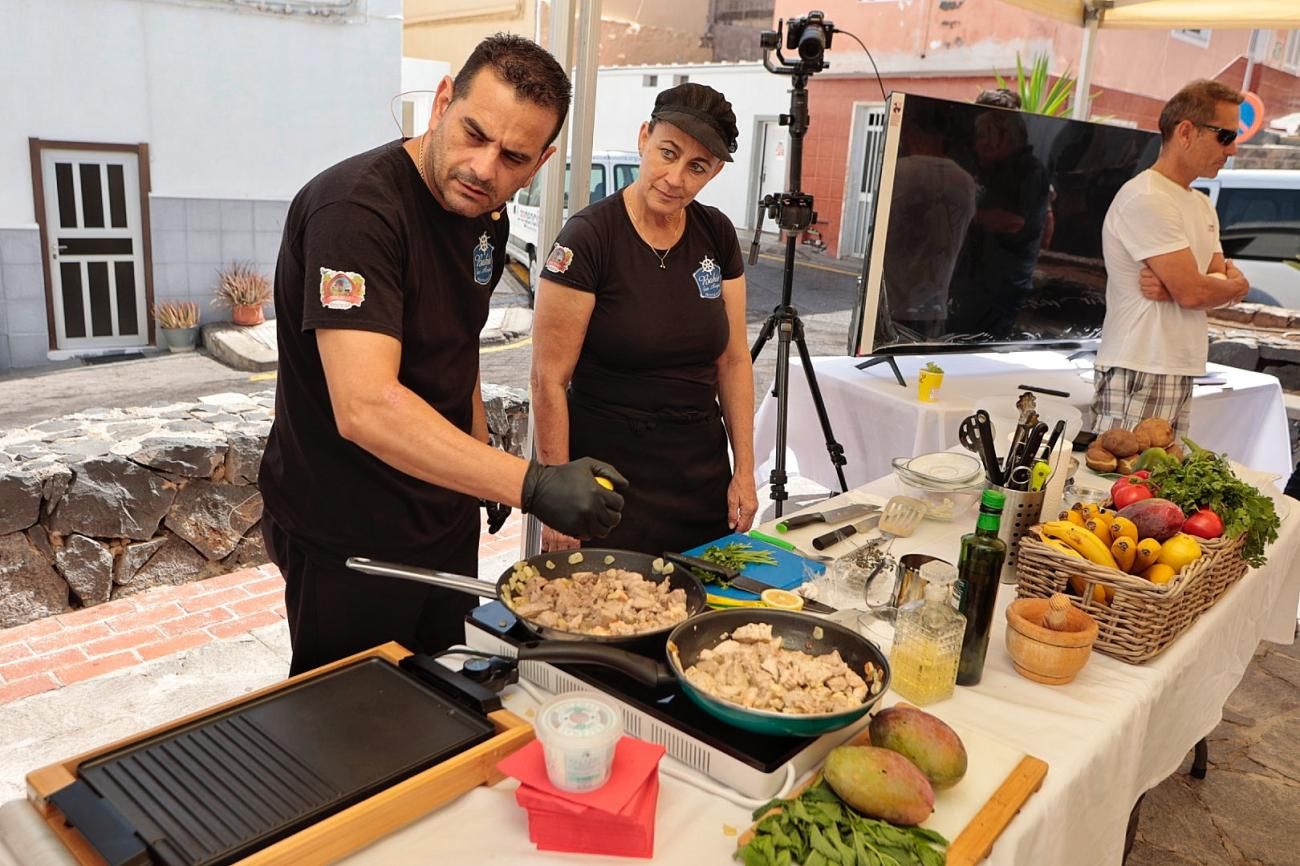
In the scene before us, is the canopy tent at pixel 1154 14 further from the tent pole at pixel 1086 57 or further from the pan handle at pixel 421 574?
the pan handle at pixel 421 574

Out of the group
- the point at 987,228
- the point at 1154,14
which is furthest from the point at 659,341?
the point at 1154,14

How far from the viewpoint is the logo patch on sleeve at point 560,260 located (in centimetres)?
193

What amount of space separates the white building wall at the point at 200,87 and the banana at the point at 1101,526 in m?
1.93

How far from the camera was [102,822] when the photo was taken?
853mm

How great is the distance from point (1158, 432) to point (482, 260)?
1725 mm

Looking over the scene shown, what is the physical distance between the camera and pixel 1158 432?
2.32 metres

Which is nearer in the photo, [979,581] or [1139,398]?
[979,581]

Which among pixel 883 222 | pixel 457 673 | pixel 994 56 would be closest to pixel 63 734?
pixel 457 673

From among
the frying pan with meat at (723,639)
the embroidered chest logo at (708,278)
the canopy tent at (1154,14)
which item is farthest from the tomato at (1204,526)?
the canopy tent at (1154,14)

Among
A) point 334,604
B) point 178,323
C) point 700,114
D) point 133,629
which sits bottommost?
point 133,629

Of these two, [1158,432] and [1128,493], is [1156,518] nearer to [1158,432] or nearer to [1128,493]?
[1128,493]

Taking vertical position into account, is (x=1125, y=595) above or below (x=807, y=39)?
below

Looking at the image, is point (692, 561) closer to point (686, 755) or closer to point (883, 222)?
point (686, 755)

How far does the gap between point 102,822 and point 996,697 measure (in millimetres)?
1083
